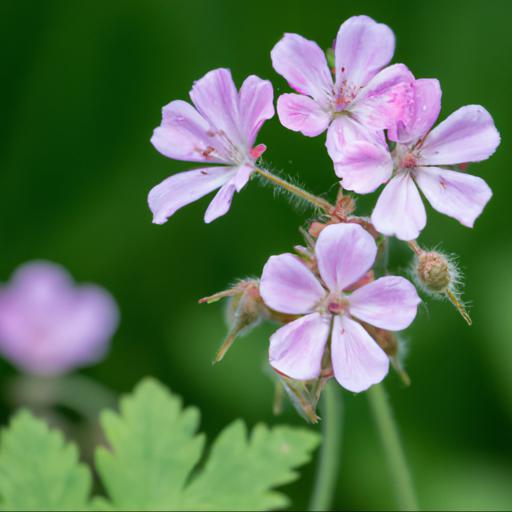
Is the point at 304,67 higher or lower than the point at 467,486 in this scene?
higher

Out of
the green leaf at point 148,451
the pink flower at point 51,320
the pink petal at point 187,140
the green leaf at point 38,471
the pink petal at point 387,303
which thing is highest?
the pink petal at point 187,140

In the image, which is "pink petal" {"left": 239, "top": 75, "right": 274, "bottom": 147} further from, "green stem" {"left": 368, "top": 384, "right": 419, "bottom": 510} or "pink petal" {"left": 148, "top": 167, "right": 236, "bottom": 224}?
"green stem" {"left": 368, "top": 384, "right": 419, "bottom": 510}

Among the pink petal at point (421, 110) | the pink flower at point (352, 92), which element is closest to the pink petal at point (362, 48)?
the pink flower at point (352, 92)

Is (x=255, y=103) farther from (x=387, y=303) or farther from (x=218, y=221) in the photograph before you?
(x=218, y=221)

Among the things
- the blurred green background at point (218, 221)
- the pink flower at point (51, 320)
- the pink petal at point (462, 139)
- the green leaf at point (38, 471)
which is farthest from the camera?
the pink flower at point (51, 320)

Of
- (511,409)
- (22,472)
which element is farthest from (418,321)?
(22,472)

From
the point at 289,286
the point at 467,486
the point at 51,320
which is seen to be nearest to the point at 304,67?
the point at 289,286

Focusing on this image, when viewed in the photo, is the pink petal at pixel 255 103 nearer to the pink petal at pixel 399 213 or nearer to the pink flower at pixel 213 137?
the pink flower at pixel 213 137
